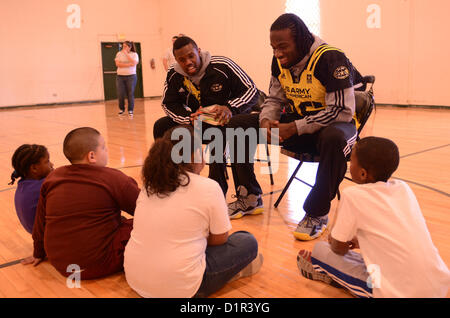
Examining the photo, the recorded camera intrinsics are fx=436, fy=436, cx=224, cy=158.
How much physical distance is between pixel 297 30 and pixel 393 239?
138 centimetres

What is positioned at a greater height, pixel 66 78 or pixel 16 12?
pixel 16 12

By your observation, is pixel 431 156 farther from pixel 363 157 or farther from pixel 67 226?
pixel 67 226

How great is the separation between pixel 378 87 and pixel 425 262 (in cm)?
827

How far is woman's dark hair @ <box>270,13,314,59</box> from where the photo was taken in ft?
7.92

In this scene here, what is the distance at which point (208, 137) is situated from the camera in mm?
Result: 3035

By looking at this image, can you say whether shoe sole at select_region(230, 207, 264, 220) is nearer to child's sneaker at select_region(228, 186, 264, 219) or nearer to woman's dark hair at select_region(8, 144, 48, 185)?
child's sneaker at select_region(228, 186, 264, 219)

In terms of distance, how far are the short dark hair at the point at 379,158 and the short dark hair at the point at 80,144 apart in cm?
114

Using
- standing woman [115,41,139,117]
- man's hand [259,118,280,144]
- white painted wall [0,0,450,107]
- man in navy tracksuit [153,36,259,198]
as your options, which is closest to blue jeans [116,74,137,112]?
standing woman [115,41,139,117]

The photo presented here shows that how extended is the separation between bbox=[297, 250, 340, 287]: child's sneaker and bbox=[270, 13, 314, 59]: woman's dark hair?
114cm

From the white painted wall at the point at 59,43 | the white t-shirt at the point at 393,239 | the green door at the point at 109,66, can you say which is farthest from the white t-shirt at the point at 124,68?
the white t-shirt at the point at 393,239

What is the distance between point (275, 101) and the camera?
2.78 meters

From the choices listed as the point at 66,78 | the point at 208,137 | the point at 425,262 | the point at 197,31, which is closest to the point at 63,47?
the point at 66,78

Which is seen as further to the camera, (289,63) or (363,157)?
(289,63)

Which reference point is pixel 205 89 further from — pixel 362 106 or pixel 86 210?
pixel 86 210
